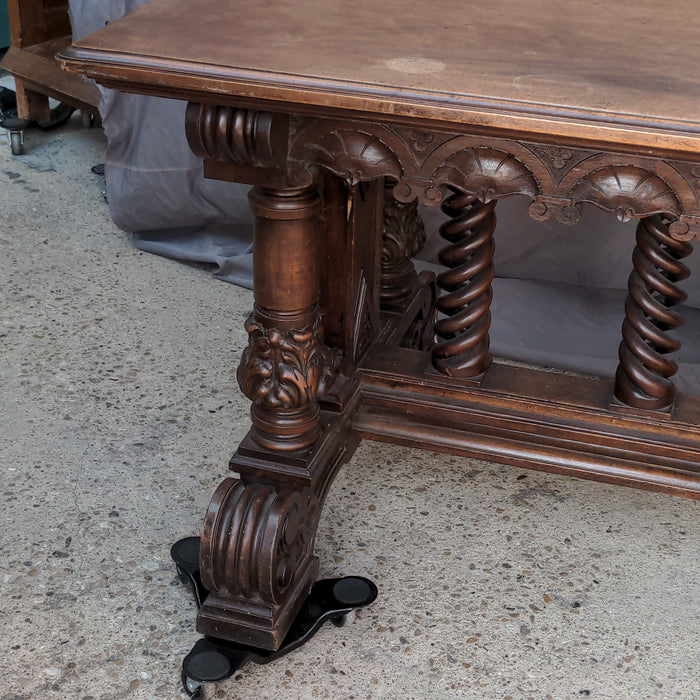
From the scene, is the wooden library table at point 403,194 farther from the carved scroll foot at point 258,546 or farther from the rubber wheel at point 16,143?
the rubber wheel at point 16,143

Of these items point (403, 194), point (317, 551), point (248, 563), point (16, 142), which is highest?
point (403, 194)

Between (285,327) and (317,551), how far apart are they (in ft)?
1.56

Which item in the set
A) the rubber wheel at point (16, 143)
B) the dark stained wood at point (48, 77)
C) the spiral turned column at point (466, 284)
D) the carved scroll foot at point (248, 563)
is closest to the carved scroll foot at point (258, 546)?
the carved scroll foot at point (248, 563)

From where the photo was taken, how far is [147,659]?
1599mm

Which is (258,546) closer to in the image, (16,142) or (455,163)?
(455,163)

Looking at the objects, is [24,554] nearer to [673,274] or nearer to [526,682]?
[526,682]

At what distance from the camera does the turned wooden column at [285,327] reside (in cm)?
151

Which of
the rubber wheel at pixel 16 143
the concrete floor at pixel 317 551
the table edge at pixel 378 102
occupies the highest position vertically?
the table edge at pixel 378 102

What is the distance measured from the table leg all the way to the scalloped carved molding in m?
0.10

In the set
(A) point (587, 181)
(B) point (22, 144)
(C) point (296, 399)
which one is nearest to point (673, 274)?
(A) point (587, 181)

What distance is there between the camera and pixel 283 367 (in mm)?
1604

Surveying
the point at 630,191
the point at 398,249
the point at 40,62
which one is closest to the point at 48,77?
the point at 40,62

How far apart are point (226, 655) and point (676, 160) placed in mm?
975

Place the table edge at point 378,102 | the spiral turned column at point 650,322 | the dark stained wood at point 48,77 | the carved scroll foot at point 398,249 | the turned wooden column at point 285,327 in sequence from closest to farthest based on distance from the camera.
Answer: the table edge at point 378,102, the turned wooden column at point 285,327, the spiral turned column at point 650,322, the carved scroll foot at point 398,249, the dark stained wood at point 48,77
